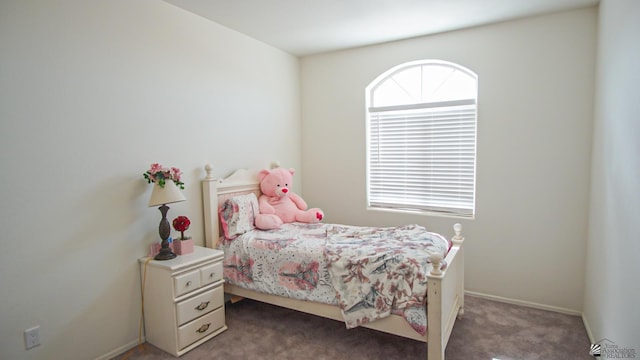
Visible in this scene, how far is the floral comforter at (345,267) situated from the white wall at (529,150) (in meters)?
0.86

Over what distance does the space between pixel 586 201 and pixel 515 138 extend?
0.75 m

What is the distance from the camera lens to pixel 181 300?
7.80 feet

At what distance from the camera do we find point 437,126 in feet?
11.4

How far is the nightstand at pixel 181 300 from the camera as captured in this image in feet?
7.72

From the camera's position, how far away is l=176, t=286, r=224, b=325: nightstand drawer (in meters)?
2.38

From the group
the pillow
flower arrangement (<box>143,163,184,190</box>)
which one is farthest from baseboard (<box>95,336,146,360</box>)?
flower arrangement (<box>143,163,184,190</box>)

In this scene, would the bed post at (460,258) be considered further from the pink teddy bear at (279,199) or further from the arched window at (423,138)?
the pink teddy bear at (279,199)

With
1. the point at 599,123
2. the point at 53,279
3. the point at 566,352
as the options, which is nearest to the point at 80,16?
the point at 53,279

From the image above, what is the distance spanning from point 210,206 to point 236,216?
0.24 m

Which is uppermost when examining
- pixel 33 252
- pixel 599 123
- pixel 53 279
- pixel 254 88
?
pixel 254 88

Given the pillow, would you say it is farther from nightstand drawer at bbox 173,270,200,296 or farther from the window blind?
the window blind

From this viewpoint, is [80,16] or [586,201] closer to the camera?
[80,16]

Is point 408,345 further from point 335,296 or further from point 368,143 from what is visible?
point 368,143

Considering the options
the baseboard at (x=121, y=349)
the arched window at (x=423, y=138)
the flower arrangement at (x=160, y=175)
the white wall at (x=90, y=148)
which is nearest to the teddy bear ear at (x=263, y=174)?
the white wall at (x=90, y=148)
